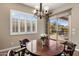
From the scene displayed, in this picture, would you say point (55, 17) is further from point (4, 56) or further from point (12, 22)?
point (4, 56)

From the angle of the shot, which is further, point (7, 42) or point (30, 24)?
point (30, 24)

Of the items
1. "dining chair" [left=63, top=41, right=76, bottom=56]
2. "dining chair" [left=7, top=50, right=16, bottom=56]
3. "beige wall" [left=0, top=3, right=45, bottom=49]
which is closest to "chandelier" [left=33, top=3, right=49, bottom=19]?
"beige wall" [left=0, top=3, right=45, bottom=49]

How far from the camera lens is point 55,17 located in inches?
69.4

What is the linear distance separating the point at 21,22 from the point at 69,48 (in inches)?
36.6

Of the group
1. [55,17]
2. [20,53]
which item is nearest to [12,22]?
[20,53]

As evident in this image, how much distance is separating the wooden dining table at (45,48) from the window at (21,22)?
8.6 inches

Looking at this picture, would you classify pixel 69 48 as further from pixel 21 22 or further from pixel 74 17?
pixel 21 22

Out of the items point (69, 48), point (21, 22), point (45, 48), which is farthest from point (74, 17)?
point (21, 22)

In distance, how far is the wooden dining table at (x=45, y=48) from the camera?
1678 millimetres

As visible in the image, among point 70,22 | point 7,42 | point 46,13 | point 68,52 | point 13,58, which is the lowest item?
point 13,58

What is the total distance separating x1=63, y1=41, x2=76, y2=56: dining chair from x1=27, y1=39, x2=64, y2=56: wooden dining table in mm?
68

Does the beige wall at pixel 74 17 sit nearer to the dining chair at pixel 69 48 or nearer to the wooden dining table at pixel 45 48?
the dining chair at pixel 69 48

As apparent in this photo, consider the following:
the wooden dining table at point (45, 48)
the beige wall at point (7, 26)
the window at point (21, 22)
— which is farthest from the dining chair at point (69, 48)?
the beige wall at point (7, 26)

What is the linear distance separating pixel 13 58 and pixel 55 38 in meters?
0.80
